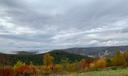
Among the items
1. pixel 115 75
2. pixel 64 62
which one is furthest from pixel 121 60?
pixel 115 75

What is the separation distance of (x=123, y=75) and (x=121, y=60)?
94.2 meters

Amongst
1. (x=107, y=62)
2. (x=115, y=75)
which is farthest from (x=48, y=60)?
(x=115, y=75)

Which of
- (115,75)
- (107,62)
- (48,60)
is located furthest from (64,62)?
(115,75)

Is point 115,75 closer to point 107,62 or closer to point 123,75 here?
point 123,75

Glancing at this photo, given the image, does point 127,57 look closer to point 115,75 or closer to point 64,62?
point 64,62

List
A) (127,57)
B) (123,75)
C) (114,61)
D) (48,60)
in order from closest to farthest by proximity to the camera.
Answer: (123,75), (114,61), (127,57), (48,60)

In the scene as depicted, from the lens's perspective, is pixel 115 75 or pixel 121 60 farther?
pixel 121 60

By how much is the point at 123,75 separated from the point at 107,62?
91252mm

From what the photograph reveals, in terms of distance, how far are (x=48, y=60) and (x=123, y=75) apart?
13214 centimetres

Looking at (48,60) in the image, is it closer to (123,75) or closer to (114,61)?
(114,61)

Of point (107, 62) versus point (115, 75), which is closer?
point (115, 75)

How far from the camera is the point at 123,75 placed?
36.7m

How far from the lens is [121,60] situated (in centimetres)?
12825

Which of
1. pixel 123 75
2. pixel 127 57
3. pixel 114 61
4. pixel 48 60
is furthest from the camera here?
pixel 48 60
